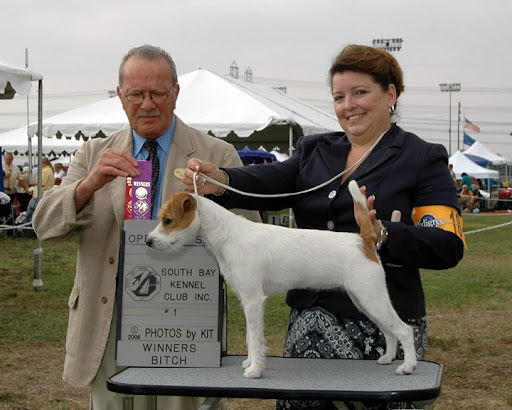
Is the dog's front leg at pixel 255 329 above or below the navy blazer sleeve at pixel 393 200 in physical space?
below

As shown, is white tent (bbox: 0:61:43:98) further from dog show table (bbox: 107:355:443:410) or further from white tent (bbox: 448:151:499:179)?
white tent (bbox: 448:151:499:179)

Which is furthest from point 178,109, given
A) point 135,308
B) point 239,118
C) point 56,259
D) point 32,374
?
point 135,308

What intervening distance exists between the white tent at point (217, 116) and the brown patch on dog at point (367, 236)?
10372 mm

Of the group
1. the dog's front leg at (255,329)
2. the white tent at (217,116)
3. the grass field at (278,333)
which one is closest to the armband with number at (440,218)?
the dog's front leg at (255,329)

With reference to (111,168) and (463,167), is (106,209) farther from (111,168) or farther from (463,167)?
(463,167)

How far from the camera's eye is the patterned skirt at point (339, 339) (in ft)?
A: 8.24

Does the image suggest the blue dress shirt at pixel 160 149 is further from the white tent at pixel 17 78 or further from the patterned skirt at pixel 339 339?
the white tent at pixel 17 78

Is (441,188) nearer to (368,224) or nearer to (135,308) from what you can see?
(368,224)

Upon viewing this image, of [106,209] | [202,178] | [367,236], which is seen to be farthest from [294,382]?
[106,209]

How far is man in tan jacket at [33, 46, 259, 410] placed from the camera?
2.71 m

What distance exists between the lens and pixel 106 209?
9.32 feet

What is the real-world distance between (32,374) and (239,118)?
310 inches

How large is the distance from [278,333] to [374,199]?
4.84 metres

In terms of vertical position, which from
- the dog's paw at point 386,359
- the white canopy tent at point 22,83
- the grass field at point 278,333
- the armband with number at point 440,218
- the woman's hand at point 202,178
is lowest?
the grass field at point 278,333
